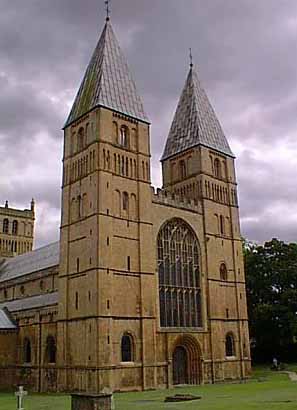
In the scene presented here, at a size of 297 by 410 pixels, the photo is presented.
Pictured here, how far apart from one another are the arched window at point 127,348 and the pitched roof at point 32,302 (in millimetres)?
9465

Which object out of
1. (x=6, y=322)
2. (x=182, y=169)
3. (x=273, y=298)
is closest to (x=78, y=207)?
(x=6, y=322)

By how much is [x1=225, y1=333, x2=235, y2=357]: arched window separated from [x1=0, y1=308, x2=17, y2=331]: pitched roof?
68.7 feet

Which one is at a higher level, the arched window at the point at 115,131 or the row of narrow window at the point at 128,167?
the arched window at the point at 115,131

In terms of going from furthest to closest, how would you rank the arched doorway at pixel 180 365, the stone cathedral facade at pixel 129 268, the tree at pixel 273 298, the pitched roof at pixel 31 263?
the tree at pixel 273 298
the pitched roof at pixel 31 263
the arched doorway at pixel 180 365
the stone cathedral facade at pixel 129 268

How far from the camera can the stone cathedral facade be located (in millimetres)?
40250

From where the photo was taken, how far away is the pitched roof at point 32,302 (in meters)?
49.9

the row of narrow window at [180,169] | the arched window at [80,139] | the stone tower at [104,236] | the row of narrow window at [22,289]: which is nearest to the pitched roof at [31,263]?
the row of narrow window at [22,289]

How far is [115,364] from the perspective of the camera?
38.8 m

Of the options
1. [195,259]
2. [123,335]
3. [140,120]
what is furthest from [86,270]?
[140,120]

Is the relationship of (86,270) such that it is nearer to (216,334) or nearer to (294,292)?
(216,334)

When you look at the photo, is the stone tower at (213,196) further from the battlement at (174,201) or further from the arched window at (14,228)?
the arched window at (14,228)

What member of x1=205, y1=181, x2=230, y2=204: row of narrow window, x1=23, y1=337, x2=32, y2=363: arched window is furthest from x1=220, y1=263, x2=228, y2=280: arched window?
x1=23, y1=337, x2=32, y2=363: arched window

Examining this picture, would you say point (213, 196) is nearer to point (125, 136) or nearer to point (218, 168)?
point (218, 168)

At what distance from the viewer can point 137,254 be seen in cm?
4325
